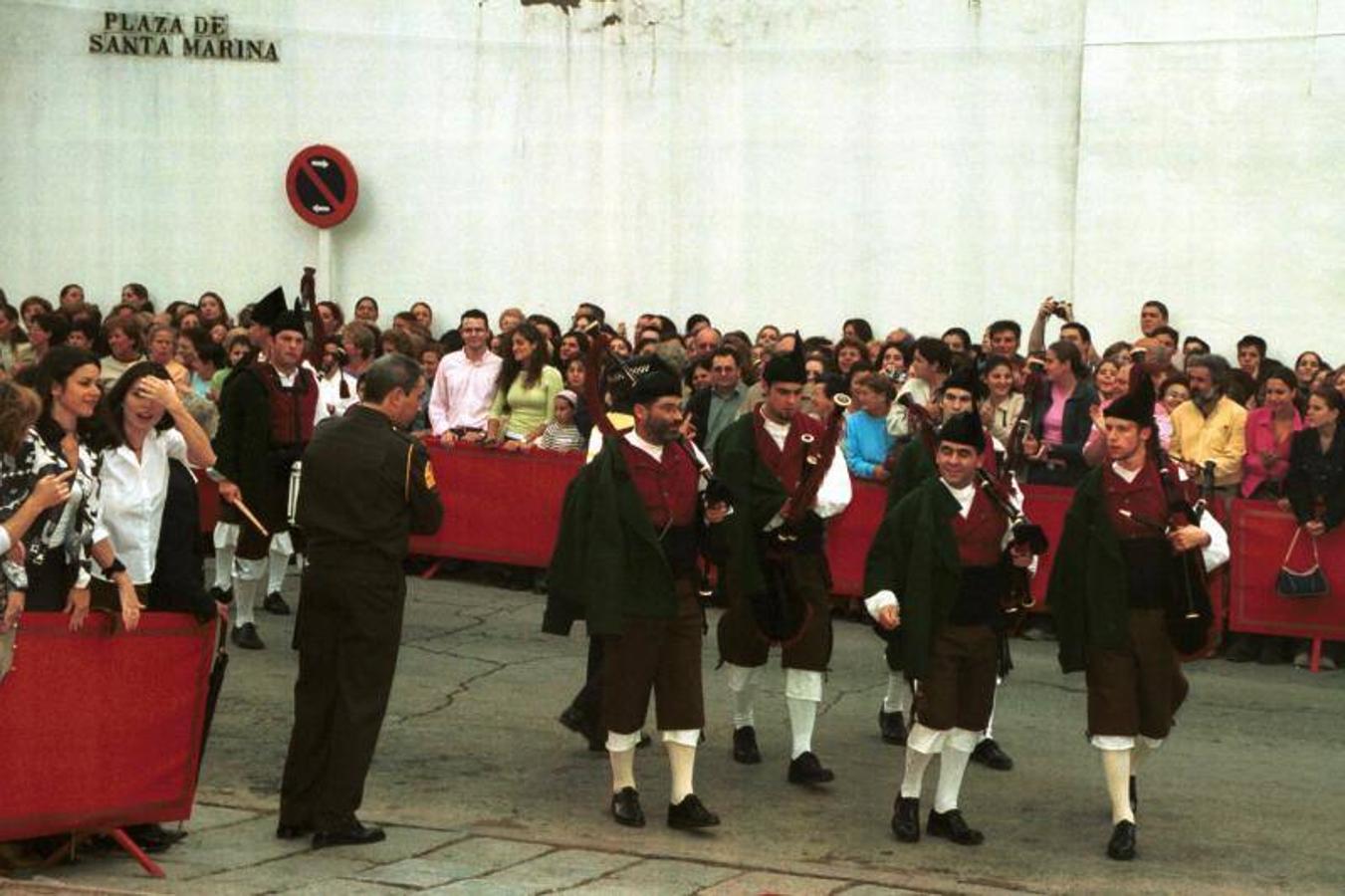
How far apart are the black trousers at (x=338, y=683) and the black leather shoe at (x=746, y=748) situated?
2.35 metres

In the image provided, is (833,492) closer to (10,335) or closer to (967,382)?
(967,382)

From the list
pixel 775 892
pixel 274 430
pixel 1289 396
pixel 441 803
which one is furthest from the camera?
pixel 1289 396

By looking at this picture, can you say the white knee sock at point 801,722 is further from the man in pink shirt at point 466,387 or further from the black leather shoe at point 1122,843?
the man in pink shirt at point 466,387

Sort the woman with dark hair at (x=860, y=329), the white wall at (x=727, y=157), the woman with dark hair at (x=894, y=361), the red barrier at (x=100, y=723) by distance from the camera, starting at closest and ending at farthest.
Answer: the red barrier at (x=100, y=723) → the woman with dark hair at (x=894, y=361) → the woman with dark hair at (x=860, y=329) → the white wall at (x=727, y=157)

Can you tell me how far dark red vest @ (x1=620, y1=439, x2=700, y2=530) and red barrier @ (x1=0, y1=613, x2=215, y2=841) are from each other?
6.74 ft

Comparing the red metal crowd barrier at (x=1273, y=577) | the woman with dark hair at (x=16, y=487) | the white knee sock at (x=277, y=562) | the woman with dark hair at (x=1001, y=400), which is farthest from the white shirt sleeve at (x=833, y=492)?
the white knee sock at (x=277, y=562)

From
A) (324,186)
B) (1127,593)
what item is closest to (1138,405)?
(1127,593)

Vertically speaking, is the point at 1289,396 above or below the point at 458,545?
above

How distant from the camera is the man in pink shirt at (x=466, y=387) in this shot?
17375 mm

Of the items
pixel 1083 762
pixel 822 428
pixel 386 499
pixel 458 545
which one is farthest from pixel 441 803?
pixel 458 545

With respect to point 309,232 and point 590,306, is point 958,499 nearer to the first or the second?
point 590,306

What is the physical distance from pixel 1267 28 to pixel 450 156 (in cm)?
780

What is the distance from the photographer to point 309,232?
23.9 metres

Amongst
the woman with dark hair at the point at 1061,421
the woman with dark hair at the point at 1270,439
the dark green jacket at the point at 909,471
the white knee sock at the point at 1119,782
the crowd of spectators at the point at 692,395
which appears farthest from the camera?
the woman with dark hair at the point at 1061,421
